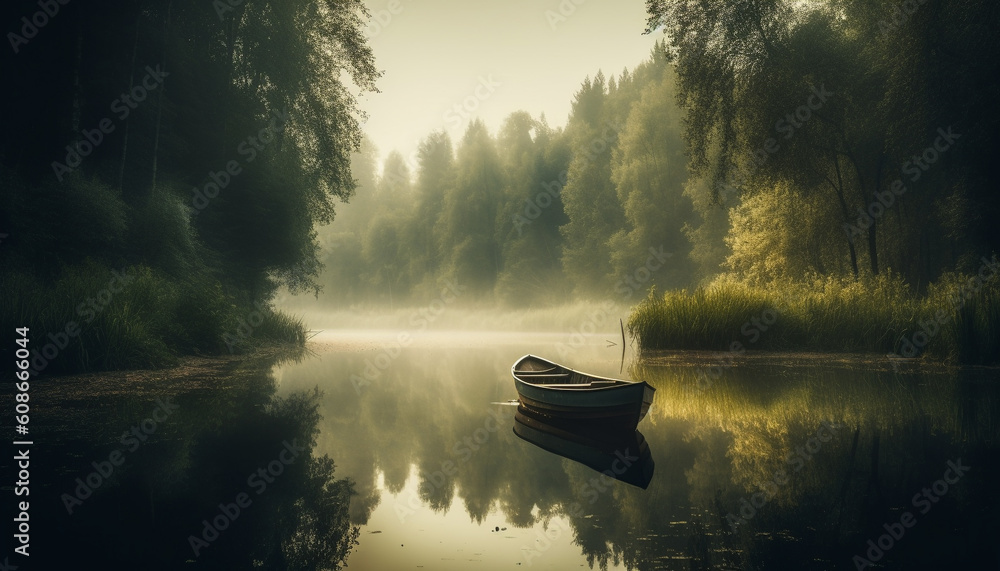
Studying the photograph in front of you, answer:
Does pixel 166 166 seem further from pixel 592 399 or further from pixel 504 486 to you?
pixel 504 486

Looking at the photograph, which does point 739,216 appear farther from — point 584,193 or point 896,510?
point 896,510

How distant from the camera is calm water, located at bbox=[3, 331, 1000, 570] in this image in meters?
4.22

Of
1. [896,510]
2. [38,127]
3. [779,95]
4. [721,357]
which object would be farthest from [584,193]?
[896,510]

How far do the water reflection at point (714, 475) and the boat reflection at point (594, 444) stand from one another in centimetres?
10

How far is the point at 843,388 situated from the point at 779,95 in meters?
12.2

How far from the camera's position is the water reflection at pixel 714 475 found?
14.1 ft

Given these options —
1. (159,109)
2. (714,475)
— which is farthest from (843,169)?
(159,109)

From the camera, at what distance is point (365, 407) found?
36.0 feet

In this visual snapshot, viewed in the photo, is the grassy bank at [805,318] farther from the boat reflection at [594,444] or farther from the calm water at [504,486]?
the boat reflection at [594,444]

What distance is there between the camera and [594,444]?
794 cm

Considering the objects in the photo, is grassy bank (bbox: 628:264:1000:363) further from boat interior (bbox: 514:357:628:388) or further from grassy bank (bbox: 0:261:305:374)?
grassy bank (bbox: 0:261:305:374)

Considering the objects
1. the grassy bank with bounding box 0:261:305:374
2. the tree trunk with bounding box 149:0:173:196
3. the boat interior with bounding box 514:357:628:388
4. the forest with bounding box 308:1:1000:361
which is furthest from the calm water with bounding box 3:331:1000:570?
the tree trunk with bounding box 149:0:173:196

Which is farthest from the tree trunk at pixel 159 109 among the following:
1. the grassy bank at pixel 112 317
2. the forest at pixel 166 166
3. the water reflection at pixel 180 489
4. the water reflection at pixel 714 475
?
the water reflection at pixel 714 475

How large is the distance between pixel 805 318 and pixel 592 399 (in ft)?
43.2
